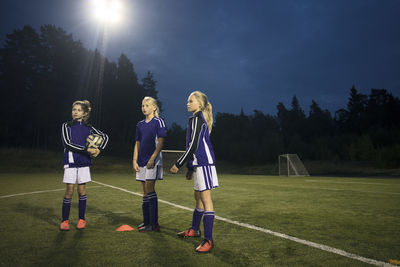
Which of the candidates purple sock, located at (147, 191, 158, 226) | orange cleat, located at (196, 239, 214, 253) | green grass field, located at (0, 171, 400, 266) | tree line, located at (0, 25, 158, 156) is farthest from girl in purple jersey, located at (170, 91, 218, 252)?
tree line, located at (0, 25, 158, 156)

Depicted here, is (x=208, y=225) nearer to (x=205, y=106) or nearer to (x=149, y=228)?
(x=149, y=228)

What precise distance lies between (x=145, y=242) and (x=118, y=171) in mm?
23531

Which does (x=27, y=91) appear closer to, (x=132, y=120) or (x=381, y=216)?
(x=132, y=120)

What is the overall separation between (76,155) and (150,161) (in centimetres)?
118

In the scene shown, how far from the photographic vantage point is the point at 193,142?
10.8 feet

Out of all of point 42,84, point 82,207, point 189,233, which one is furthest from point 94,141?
point 42,84

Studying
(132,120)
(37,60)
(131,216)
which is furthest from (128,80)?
(131,216)

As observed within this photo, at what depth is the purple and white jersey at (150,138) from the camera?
414cm

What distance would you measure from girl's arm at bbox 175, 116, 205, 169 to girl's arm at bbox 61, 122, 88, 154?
1.77 meters

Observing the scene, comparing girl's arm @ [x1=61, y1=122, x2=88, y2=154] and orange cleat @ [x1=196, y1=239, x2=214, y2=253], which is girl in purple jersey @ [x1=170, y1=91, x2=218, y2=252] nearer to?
orange cleat @ [x1=196, y1=239, x2=214, y2=253]

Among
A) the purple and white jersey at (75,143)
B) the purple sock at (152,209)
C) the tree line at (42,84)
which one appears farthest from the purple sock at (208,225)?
the tree line at (42,84)

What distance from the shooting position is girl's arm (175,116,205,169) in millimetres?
3265

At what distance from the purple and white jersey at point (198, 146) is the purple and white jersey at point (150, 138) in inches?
33.6

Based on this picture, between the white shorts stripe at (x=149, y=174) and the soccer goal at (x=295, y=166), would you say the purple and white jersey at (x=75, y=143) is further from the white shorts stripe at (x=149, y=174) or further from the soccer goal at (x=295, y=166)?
the soccer goal at (x=295, y=166)
